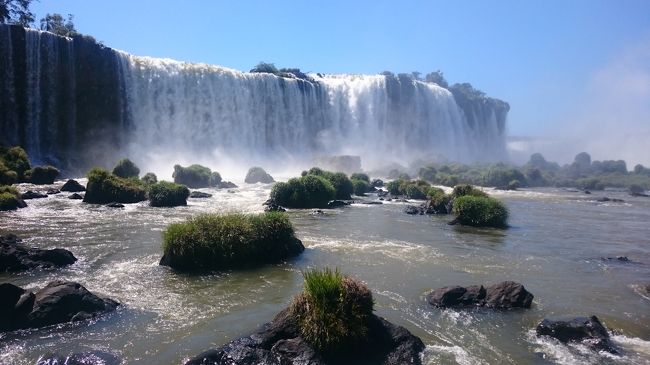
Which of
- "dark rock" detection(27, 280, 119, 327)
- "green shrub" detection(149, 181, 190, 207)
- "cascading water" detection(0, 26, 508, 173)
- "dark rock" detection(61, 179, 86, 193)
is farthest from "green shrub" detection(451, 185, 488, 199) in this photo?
"cascading water" detection(0, 26, 508, 173)

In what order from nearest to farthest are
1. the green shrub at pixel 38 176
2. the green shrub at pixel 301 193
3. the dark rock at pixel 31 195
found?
the dark rock at pixel 31 195
the green shrub at pixel 301 193
the green shrub at pixel 38 176

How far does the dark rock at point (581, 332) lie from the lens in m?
8.62

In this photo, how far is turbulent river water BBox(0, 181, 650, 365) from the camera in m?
8.48

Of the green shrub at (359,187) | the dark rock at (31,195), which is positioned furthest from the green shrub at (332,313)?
the green shrub at (359,187)

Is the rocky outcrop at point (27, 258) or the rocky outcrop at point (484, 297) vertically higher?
the rocky outcrop at point (27, 258)

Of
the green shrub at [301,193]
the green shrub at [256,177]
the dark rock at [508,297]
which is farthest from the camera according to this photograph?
the green shrub at [256,177]

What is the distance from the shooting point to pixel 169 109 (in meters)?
59.0

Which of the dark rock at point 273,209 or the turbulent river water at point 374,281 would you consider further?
the dark rock at point 273,209

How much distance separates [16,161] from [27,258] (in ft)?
93.2

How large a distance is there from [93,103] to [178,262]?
48.1 m

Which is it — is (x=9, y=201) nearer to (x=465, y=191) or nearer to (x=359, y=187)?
(x=465, y=191)

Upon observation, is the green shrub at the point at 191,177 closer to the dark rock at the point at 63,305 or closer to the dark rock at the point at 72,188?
the dark rock at the point at 72,188

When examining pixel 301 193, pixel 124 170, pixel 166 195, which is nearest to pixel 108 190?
pixel 166 195

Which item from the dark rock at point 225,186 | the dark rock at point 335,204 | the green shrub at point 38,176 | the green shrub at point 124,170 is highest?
the green shrub at point 124,170
